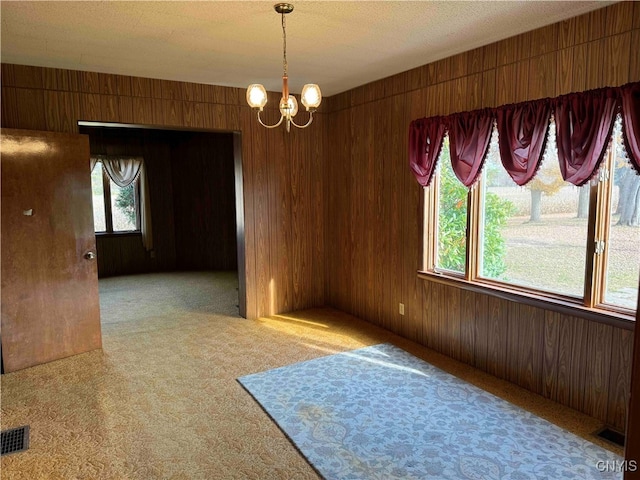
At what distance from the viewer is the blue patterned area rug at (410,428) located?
2254mm

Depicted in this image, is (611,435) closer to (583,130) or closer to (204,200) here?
(583,130)

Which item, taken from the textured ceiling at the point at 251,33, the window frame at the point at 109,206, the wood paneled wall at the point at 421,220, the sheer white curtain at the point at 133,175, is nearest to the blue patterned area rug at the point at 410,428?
the wood paneled wall at the point at 421,220

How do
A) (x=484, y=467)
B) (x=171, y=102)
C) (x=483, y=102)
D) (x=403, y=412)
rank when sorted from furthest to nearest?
1. (x=171, y=102)
2. (x=483, y=102)
3. (x=403, y=412)
4. (x=484, y=467)

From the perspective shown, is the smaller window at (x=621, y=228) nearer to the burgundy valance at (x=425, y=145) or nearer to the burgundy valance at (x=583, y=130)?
the burgundy valance at (x=583, y=130)

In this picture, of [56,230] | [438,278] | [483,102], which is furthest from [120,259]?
[483,102]

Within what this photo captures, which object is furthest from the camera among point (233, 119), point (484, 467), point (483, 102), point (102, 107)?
→ point (233, 119)

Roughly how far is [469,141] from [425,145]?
1.52ft

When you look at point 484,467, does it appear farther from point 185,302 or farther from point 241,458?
point 185,302

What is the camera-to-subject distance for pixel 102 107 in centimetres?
392

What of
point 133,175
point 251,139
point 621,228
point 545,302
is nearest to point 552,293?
point 545,302

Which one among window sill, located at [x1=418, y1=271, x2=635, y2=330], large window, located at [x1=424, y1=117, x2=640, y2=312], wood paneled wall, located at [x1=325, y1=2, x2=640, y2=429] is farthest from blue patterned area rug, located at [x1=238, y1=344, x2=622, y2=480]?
large window, located at [x1=424, y1=117, x2=640, y2=312]

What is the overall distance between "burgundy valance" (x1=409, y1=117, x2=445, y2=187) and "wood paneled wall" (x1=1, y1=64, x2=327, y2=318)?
5.19ft

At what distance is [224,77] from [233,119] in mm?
526

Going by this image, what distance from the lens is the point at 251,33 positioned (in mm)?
2939
